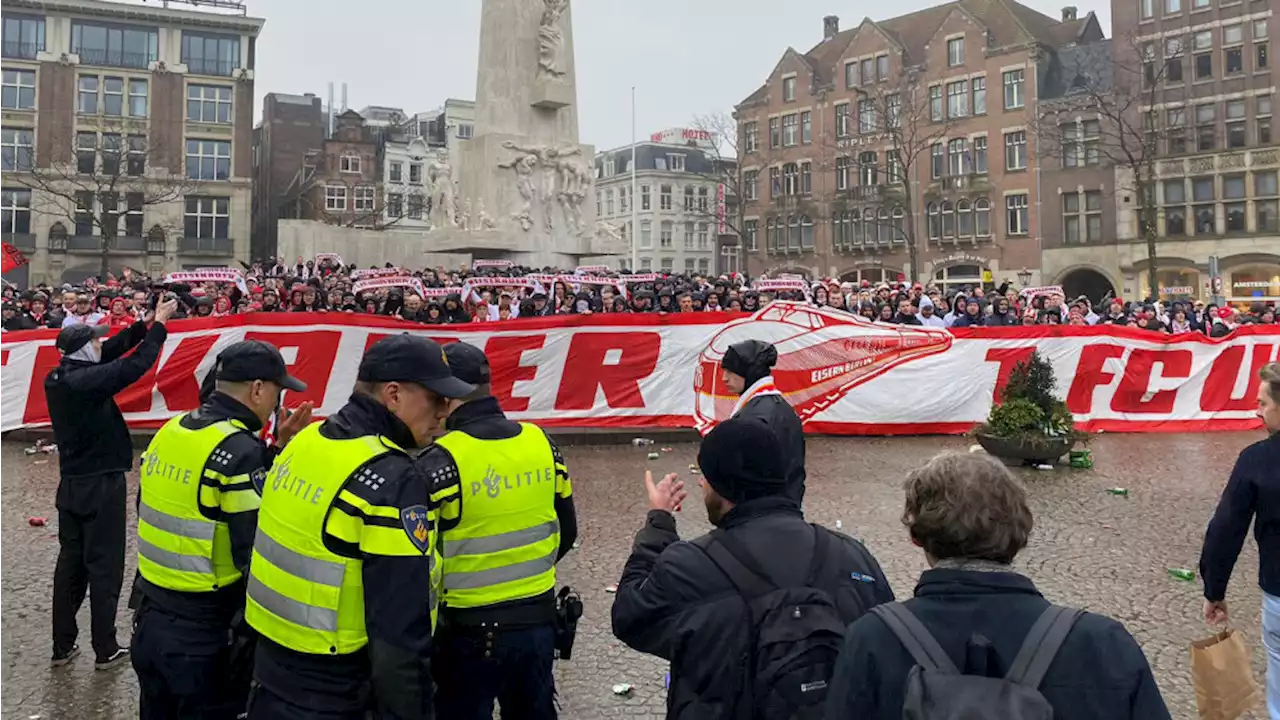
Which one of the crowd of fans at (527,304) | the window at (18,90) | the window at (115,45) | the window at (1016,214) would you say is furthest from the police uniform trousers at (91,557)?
the window at (18,90)

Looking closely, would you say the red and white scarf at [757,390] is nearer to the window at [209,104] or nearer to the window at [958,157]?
the window at [958,157]

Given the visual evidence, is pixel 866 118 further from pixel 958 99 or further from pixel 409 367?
pixel 409 367

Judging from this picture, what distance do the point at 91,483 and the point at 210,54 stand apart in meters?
60.6

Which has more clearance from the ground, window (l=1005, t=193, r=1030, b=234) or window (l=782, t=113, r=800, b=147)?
window (l=782, t=113, r=800, b=147)

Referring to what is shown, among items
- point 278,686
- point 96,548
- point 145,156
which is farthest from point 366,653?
point 145,156

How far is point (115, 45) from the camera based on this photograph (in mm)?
55312

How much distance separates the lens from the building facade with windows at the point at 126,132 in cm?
5278

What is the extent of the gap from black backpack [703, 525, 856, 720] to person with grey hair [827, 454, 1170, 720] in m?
0.31

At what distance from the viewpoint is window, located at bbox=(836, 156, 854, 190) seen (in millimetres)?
57506

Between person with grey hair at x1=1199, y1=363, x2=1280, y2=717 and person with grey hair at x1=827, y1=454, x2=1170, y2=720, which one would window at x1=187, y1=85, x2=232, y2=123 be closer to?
person with grey hair at x1=1199, y1=363, x2=1280, y2=717

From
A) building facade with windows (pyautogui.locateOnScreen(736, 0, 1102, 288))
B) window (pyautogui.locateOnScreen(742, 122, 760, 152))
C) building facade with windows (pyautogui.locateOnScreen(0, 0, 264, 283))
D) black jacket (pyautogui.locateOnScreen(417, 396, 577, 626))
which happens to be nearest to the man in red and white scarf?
black jacket (pyautogui.locateOnScreen(417, 396, 577, 626))

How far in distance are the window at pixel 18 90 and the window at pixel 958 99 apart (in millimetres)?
53326

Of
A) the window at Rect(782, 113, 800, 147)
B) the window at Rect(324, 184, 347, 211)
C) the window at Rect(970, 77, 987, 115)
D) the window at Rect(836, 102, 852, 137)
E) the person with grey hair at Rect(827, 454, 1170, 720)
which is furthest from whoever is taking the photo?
the window at Rect(324, 184, 347, 211)

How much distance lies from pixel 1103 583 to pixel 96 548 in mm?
6468
